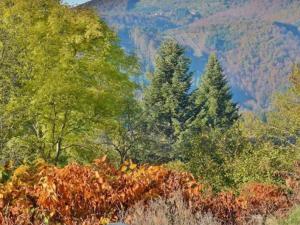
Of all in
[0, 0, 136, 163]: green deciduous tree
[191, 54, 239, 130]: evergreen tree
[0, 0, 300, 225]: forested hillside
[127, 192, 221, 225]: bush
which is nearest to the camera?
[127, 192, 221, 225]: bush

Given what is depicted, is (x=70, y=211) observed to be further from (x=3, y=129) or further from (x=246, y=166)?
(x=246, y=166)

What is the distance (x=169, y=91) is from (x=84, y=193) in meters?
48.5

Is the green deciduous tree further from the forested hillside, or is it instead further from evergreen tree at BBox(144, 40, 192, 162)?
evergreen tree at BBox(144, 40, 192, 162)

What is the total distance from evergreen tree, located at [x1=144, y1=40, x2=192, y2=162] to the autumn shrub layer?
4553 cm

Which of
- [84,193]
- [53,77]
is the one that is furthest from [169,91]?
[84,193]

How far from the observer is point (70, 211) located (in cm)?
704

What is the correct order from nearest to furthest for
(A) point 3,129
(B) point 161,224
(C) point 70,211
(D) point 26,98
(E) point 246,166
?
(B) point 161,224, (C) point 70,211, (A) point 3,129, (D) point 26,98, (E) point 246,166

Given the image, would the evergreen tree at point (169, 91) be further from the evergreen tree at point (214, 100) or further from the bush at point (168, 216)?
the bush at point (168, 216)

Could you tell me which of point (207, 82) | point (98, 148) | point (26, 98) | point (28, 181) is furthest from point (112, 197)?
point (207, 82)

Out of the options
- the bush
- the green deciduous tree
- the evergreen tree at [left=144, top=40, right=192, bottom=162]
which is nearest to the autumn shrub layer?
the bush

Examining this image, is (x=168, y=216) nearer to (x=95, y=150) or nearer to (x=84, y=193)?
(x=84, y=193)

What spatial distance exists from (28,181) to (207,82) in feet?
171

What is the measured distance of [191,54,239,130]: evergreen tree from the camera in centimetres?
5662

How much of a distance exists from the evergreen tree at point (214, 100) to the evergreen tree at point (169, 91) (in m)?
1.69
